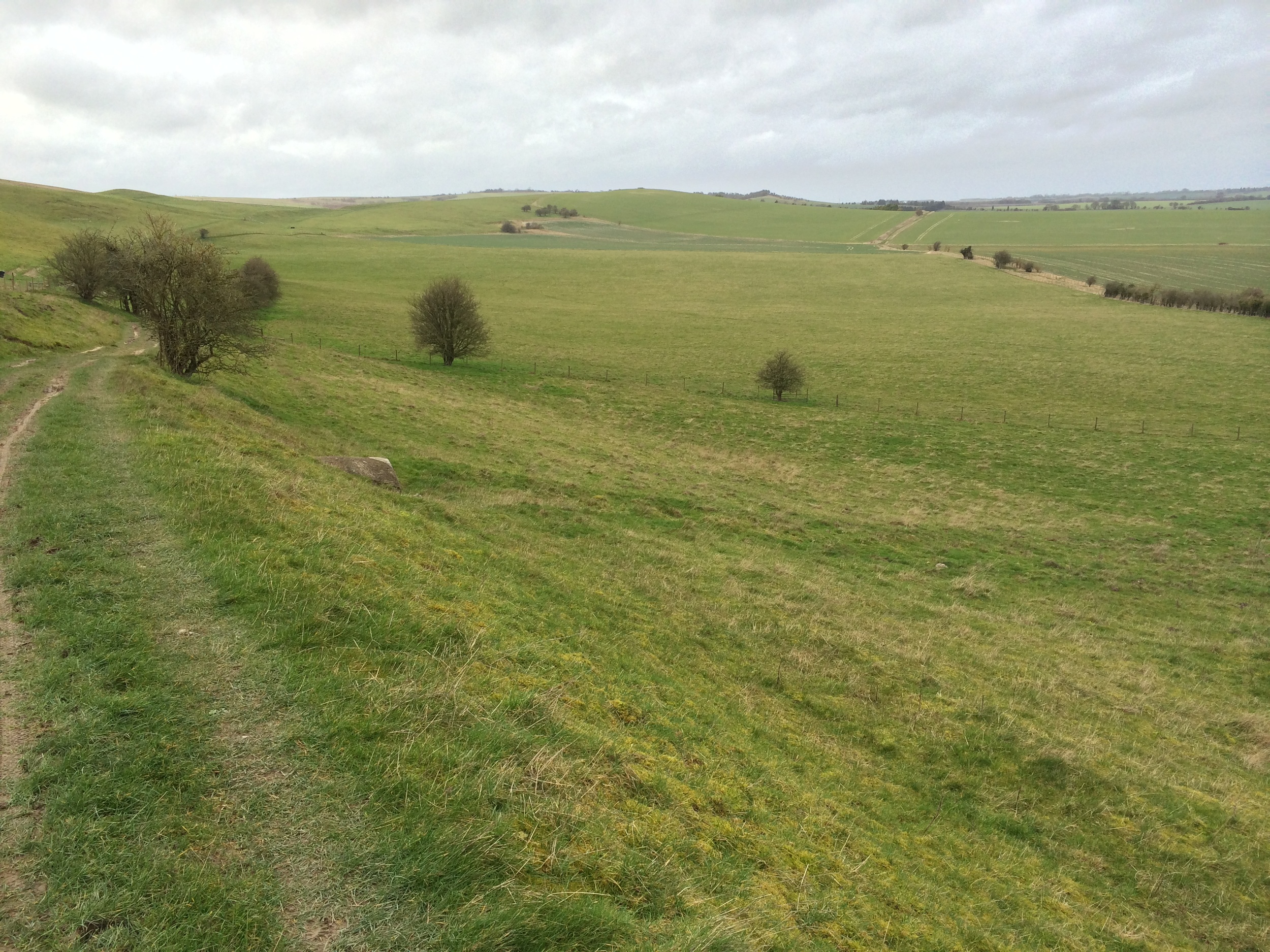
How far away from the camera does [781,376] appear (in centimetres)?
4800

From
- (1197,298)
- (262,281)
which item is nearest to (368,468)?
(262,281)

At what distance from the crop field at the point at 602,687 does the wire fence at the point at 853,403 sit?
22.9 feet

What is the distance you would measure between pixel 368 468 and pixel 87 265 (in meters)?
45.6

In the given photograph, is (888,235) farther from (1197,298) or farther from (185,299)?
(185,299)

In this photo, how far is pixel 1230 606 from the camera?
71.1 feet

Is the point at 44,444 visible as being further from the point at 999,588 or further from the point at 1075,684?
the point at 999,588

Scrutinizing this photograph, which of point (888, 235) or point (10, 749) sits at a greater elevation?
point (888, 235)

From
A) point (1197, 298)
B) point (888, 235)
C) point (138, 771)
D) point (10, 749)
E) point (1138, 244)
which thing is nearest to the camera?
point (138, 771)

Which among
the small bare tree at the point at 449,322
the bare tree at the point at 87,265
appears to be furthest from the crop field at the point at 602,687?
the bare tree at the point at 87,265

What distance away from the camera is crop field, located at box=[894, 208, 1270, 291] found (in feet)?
349

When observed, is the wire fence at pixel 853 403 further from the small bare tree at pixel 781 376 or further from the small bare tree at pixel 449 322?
the small bare tree at pixel 449 322

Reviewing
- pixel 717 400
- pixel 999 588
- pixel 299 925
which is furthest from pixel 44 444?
pixel 717 400

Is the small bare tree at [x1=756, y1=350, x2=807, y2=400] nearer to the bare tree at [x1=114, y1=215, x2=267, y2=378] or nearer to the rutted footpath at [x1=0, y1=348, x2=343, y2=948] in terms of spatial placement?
the bare tree at [x1=114, y1=215, x2=267, y2=378]

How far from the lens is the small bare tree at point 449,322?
4959 centimetres
